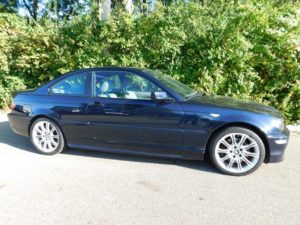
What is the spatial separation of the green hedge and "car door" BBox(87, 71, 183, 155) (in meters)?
Answer: 2.82

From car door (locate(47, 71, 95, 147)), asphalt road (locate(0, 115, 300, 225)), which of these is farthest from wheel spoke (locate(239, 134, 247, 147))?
car door (locate(47, 71, 95, 147))

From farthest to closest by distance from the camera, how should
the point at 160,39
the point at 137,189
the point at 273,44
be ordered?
the point at 160,39
the point at 273,44
the point at 137,189

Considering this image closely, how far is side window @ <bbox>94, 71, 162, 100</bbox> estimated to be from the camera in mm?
3922

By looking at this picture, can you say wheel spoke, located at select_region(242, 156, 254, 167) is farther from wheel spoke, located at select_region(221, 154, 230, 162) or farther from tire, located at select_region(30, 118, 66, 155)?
tire, located at select_region(30, 118, 66, 155)

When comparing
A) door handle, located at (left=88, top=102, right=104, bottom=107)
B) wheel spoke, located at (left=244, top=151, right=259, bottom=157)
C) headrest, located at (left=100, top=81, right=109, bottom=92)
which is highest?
headrest, located at (left=100, top=81, right=109, bottom=92)

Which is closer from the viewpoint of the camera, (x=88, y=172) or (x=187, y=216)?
(x=187, y=216)

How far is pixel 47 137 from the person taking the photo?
444cm

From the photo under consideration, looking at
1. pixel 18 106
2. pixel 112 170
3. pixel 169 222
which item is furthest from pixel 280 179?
pixel 18 106

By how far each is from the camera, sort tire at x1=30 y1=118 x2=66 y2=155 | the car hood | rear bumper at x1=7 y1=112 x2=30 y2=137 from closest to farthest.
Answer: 1. the car hood
2. tire at x1=30 y1=118 x2=66 y2=155
3. rear bumper at x1=7 y1=112 x2=30 y2=137

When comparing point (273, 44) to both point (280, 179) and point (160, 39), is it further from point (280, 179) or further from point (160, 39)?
point (280, 179)

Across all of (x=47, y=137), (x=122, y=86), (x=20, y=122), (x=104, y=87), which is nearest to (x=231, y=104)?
(x=122, y=86)

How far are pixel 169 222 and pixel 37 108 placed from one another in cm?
290

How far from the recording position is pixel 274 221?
2.65 m

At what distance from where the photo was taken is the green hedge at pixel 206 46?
20.0ft
